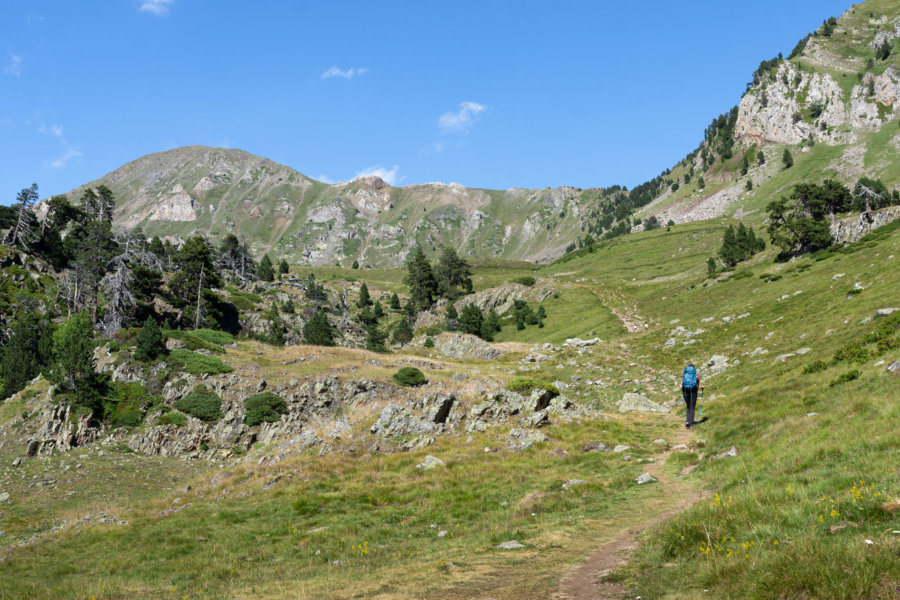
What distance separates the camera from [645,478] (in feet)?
56.2

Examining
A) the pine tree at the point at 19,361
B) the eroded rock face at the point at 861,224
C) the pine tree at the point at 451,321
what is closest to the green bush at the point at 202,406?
the pine tree at the point at 19,361

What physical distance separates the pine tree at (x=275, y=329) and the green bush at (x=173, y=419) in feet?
99.2

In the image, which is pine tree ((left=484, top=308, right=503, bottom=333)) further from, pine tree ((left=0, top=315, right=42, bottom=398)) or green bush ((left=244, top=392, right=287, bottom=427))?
pine tree ((left=0, top=315, right=42, bottom=398))

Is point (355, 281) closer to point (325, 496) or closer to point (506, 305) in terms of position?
point (506, 305)

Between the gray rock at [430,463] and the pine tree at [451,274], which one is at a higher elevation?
the pine tree at [451,274]

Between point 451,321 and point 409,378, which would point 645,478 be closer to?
point 409,378

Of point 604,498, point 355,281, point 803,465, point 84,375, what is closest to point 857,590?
point 803,465

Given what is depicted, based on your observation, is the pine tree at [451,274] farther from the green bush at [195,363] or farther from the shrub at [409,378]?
the green bush at [195,363]

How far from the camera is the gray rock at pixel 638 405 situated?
32.3m

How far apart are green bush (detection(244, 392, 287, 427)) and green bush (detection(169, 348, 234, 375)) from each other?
603 centimetres

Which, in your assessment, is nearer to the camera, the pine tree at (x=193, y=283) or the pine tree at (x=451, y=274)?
the pine tree at (x=193, y=283)

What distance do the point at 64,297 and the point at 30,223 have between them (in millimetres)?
23735

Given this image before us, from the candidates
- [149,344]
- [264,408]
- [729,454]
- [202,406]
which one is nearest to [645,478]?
[729,454]

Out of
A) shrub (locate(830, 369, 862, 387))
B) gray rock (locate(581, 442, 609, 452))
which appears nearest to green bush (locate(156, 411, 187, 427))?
gray rock (locate(581, 442, 609, 452))
